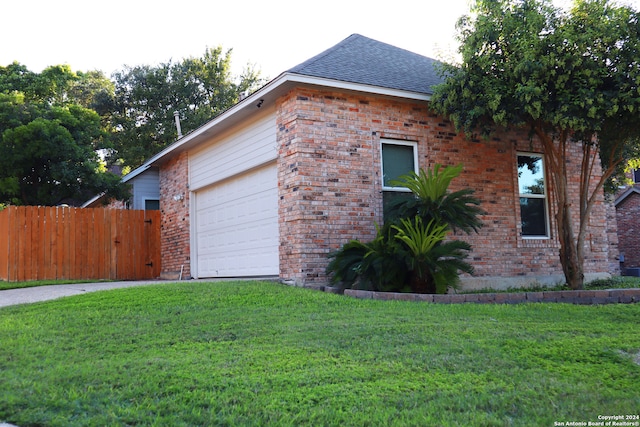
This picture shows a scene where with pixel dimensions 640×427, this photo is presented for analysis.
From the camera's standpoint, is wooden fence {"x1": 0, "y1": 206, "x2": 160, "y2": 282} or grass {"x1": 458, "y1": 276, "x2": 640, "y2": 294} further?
wooden fence {"x1": 0, "y1": 206, "x2": 160, "y2": 282}

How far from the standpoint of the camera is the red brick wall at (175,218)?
14055 mm

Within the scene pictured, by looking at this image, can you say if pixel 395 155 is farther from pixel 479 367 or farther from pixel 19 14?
pixel 19 14

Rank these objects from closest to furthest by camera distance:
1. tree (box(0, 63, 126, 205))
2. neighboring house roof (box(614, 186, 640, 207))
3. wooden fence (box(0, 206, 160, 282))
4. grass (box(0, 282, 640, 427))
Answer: grass (box(0, 282, 640, 427))
wooden fence (box(0, 206, 160, 282))
tree (box(0, 63, 126, 205))
neighboring house roof (box(614, 186, 640, 207))

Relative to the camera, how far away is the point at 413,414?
3.19 metres

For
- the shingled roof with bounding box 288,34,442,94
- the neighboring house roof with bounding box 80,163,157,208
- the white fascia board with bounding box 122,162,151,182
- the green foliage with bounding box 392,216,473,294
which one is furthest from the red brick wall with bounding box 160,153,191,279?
the green foliage with bounding box 392,216,473,294

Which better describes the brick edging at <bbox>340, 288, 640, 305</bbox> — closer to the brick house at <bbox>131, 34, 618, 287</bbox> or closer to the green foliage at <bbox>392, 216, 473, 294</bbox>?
the green foliage at <bbox>392, 216, 473, 294</bbox>

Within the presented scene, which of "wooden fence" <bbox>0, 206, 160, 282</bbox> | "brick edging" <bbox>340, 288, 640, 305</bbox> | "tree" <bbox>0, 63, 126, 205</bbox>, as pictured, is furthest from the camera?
"tree" <bbox>0, 63, 126, 205</bbox>

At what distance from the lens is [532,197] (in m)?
11.5

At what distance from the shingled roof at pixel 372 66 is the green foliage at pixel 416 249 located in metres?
2.40

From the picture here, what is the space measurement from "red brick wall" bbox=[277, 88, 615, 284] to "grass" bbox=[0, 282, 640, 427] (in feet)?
8.92

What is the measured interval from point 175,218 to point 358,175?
22.0ft

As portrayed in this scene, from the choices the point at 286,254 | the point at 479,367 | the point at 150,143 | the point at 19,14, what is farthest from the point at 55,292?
the point at 150,143

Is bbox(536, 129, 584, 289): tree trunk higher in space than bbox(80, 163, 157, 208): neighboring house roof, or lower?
lower

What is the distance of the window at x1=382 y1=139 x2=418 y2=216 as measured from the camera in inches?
397
